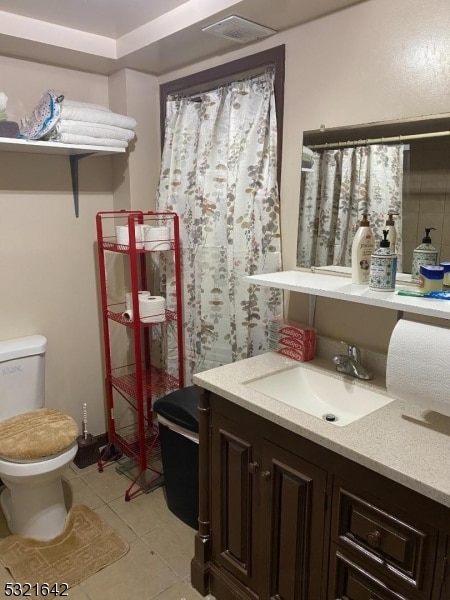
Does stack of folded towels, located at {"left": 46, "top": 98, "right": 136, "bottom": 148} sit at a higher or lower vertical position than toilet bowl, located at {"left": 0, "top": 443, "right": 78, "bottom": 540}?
higher

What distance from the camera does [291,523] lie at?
1476mm

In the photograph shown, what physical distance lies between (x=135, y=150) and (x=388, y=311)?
1.64m

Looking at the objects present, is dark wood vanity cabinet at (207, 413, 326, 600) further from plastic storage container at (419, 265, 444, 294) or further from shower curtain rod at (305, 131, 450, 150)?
shower curtain rod at (305, 131, 450, 150)

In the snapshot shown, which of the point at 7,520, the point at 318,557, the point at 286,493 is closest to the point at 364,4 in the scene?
the point at 286,493

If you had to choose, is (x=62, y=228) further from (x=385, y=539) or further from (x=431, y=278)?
(x=385, y=539)

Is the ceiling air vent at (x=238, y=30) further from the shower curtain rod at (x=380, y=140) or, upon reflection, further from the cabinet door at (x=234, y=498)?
the cabinet door at (x=234, y=498)

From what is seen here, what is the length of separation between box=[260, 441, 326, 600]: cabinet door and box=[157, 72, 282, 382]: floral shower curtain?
2.46 feet

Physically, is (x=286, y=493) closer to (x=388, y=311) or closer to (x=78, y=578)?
(x=388, y=311)

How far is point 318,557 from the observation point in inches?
55.5

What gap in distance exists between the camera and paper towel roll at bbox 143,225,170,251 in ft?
7.73

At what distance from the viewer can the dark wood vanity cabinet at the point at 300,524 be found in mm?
1171

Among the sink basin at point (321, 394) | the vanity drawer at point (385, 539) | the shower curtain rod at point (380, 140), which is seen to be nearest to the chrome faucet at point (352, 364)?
the sink basin at point (321, 394)

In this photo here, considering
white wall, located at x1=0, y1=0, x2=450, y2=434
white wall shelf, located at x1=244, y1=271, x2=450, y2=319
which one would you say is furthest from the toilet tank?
white wall shelf, located at x1=244, y1=271, x2=450, y2=319

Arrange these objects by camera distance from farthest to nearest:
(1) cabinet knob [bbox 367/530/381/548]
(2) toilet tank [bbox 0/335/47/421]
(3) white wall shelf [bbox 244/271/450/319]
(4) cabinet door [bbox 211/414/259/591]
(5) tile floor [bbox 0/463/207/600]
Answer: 1. (2) toilet tank [bbox 0/335/47/421]
2. (5) tile floor [bbox 0/463/207/600]
3. (4) cabinet door [bbox 211/414/259/591]
4. (3) white wall shelf [bbox 244/271/450/319]
5. (1) cabinet knob [bbox 367/530/381/548]
